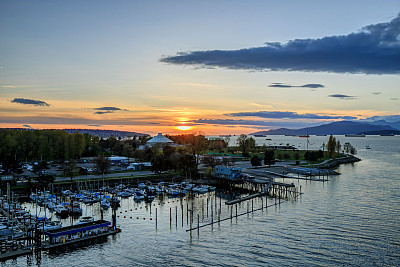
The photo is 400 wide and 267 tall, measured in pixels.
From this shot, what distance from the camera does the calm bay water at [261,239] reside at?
3139 cm

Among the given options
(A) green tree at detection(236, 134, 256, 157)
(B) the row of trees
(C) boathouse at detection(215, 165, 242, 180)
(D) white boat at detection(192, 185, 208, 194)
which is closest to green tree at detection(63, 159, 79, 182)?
(B) the row of trees

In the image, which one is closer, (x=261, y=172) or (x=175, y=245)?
(x=175, y=245)

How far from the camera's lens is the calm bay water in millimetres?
31391

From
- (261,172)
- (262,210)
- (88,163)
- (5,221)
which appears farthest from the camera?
(88,163)

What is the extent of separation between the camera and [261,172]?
82938 millimetres

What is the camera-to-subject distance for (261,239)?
37.0 m

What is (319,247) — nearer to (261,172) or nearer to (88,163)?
(261,172)

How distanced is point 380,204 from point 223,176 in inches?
1350

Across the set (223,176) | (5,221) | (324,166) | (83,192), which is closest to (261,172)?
(223,176)

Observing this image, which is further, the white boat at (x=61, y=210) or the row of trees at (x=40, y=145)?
the row of trees at (x=40, y=145)

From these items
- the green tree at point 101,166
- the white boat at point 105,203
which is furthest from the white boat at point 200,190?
the green tree at point 101,166

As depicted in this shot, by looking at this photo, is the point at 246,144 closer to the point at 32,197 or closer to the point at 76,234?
the point at 32,197

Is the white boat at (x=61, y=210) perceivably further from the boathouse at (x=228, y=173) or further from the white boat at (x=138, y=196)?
the boathouse at (x=228, y=173)

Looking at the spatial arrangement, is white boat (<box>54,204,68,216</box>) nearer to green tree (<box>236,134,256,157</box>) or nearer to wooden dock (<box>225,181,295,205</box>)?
wooden dock (<box>225,181,295,205</box>)
